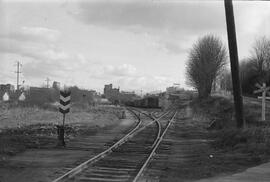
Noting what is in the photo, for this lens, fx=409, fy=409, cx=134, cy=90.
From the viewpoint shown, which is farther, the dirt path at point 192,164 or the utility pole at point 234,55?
the utility pole at point 234,55

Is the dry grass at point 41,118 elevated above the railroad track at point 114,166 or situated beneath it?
elevated above

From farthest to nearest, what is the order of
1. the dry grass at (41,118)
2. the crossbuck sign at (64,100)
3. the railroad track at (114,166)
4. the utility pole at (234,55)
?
the dry grass at (41,118)
the utility pole at (234,55)
the crossbuck sign at (64,100)
the railroad track at (114,166)

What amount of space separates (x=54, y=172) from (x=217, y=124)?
18909mm

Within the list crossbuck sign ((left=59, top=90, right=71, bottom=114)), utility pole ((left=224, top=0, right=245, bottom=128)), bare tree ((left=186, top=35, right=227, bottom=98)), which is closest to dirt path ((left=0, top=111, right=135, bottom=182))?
crossbuck sign ((left=59, top=90, right=71, bottom=114))

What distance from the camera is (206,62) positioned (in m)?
76.7

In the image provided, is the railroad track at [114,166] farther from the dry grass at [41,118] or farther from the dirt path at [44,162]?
the dry grass at [41,118]

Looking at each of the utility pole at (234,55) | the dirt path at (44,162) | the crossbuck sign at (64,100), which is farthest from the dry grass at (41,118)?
the utility pole at (234,55)

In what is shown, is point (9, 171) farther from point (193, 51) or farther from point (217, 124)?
point (193, 51)

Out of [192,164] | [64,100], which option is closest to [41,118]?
[64,100]

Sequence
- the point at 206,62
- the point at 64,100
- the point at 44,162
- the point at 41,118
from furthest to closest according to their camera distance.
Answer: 1. the point at 206,62
2. the point at 41,118
3. the point at 64,100
4. the point at 44,162

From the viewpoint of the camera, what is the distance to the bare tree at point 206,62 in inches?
3012

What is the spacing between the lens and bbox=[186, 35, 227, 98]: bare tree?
251 ft

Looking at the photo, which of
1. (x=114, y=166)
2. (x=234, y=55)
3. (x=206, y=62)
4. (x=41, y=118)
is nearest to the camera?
(x=114, y=166)

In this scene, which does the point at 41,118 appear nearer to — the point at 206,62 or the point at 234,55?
the point at 234,55
